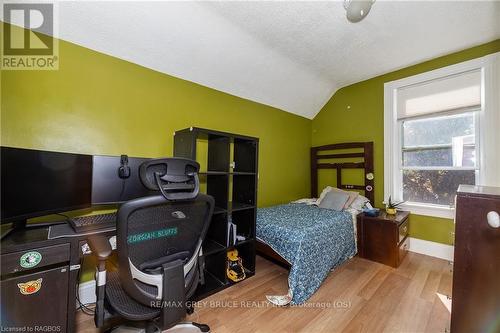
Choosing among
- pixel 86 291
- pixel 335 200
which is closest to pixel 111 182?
pixel 86 291

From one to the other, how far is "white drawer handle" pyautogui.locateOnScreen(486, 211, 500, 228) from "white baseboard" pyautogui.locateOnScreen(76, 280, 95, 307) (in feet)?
9.15

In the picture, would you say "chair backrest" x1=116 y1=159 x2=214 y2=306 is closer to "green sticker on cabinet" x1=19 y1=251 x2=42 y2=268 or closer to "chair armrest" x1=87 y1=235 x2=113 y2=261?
"chair armrest" x1=87 y1=235 x2=113 y2=261

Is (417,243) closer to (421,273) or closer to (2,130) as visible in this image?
(421,273)

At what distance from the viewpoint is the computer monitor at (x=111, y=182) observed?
65.6 inches

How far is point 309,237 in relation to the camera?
75.5 inches

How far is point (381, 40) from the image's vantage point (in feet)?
7.61

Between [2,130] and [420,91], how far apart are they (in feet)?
14.9

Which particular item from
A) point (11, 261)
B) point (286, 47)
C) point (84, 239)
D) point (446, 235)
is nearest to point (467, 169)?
point (446, 235)

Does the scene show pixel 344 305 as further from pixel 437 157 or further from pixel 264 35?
pixel 264 35

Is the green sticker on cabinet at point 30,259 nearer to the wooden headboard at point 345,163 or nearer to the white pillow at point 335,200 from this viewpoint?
the white pillow at point 335,200

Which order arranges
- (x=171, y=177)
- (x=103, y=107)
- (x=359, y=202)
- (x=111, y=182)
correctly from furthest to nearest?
1. (x=359, y=202)
2. (x=103, y=107)
3. (x=111, y=182)
4. (x=171, y=177)

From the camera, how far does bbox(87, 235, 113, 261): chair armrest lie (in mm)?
1076

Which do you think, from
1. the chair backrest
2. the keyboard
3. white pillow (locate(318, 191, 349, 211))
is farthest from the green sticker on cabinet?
white pillow (locate(318, 191, 349, 211))

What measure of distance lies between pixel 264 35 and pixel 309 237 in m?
2.16
